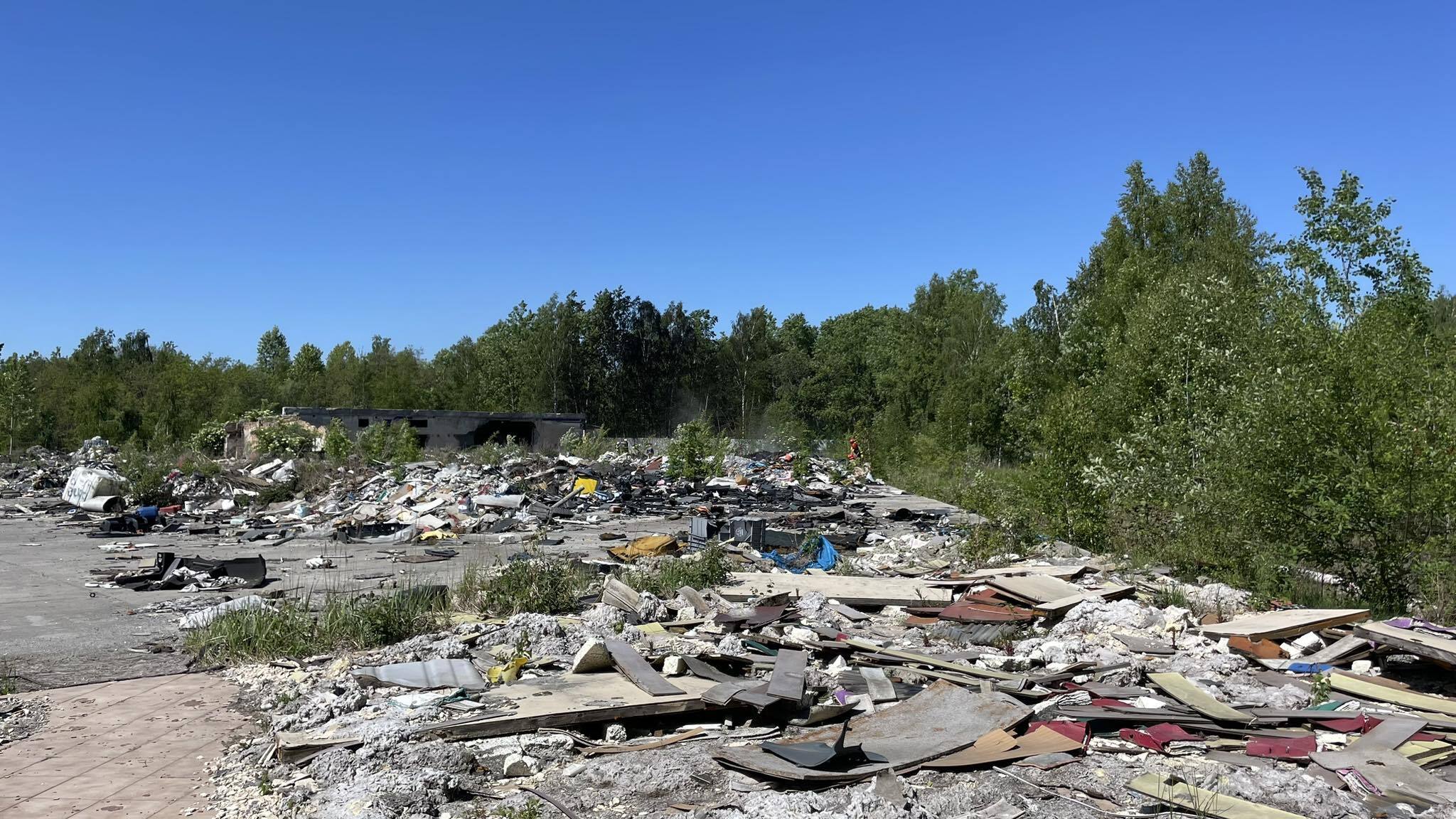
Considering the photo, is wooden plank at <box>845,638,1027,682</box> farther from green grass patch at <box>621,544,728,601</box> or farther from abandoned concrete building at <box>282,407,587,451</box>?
abandoned concrete building at <box>282,407,587,451</box>

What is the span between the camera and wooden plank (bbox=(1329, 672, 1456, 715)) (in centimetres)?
590

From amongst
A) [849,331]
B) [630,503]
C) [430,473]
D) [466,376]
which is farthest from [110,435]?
[849,331]

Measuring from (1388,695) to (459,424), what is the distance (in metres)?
33.5

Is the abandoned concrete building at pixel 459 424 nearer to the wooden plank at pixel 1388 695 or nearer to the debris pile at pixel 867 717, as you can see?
the debris pile at pixel 867 717

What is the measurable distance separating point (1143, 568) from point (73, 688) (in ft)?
36.5

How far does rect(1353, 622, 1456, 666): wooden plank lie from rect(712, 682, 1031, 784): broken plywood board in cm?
300

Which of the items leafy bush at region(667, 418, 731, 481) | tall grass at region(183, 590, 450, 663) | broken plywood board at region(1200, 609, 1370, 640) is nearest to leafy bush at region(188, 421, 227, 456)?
leafy bush at region(667, 418, 731, 481)

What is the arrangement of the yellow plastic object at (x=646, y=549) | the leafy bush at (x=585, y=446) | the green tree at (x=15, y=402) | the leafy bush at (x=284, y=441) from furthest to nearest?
the green tree at (x=15, y=402), the leafy bush at (x=585, y=446), the leafy bush at (x=284, y=441), the yellow plastic object at (x=646, y=549)

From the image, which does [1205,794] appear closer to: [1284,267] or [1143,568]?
[1143,568]

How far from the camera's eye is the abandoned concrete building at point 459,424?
3328 cm

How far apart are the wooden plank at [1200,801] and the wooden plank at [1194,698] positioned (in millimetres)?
1195

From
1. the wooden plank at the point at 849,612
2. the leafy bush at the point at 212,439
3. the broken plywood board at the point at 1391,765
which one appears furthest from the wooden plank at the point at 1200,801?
the leafy bush at the point at 212,439

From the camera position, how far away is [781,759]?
16.2 ft

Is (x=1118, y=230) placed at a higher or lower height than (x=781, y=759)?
higher
